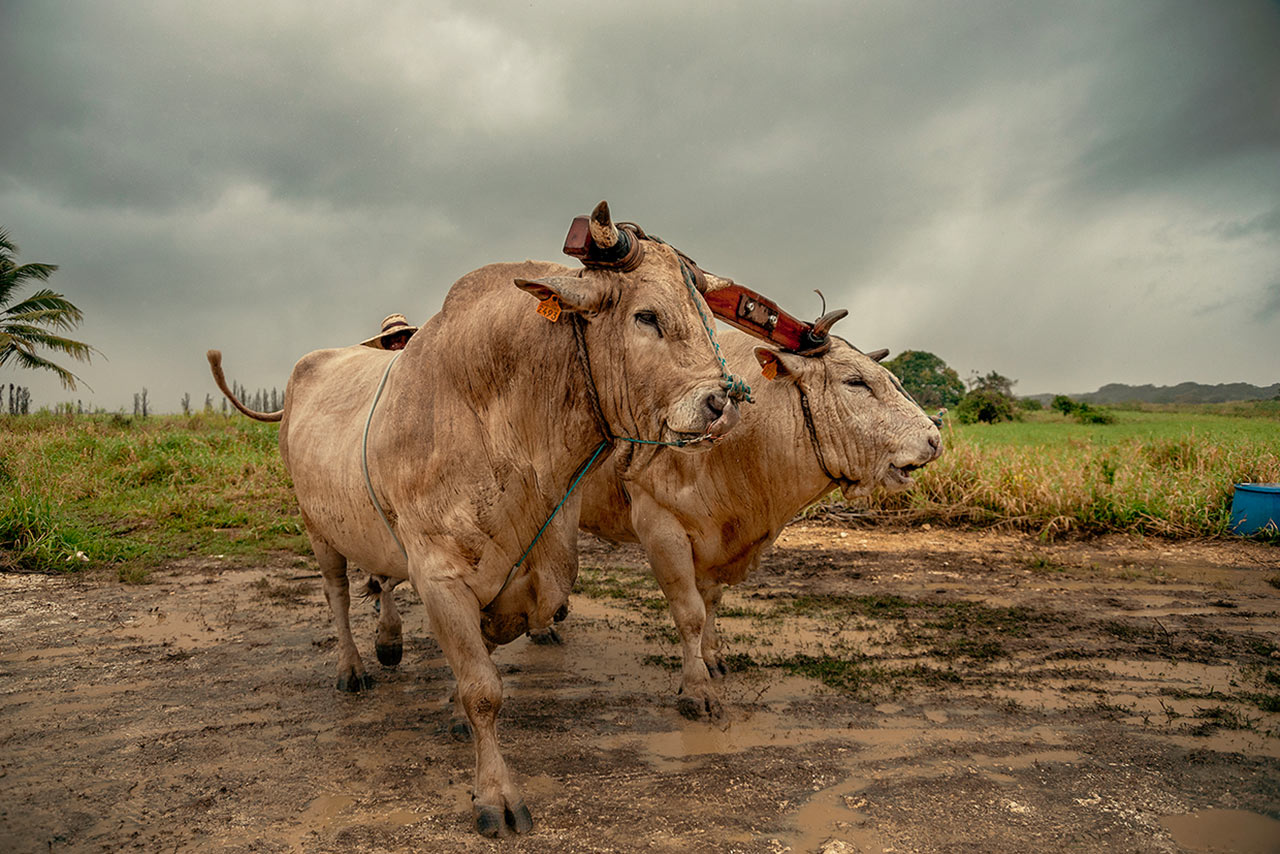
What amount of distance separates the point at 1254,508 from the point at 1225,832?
7.56m

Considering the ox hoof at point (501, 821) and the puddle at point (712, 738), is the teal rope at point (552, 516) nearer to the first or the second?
the ox hoof at point (501, 821)

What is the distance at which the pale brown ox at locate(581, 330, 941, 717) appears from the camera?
4324 millimetres

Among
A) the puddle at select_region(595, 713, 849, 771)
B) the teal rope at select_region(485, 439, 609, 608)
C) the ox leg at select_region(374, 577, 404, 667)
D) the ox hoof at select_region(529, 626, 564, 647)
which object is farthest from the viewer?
the ox hoof at select_region(529, 626, 564, 647)

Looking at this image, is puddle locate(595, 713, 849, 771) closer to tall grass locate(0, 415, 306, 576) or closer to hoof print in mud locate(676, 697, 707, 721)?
hoof print in mud locate(676, 697, 707, 721)

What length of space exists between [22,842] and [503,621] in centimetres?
209

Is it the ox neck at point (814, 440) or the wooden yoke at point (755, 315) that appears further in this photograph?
the ox neck at point (814, 440)

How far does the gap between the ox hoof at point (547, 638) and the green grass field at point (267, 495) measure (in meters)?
4.16

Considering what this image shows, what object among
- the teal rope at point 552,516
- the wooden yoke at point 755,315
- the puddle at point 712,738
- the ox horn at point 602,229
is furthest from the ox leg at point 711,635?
the ox horn at point 602,229

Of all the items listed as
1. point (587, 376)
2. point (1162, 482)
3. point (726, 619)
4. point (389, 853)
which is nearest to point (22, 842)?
point (389, 853)

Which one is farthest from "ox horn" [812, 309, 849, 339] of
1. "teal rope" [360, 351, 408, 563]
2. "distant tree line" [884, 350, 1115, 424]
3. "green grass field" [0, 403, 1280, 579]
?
"distant tree line" [884, 350, 1115, 424]

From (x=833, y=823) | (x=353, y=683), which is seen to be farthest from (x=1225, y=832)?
(x=353, y=683)

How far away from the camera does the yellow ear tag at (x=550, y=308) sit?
275cm

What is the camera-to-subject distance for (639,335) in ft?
8.97

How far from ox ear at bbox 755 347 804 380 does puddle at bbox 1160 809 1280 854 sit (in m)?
2.76
